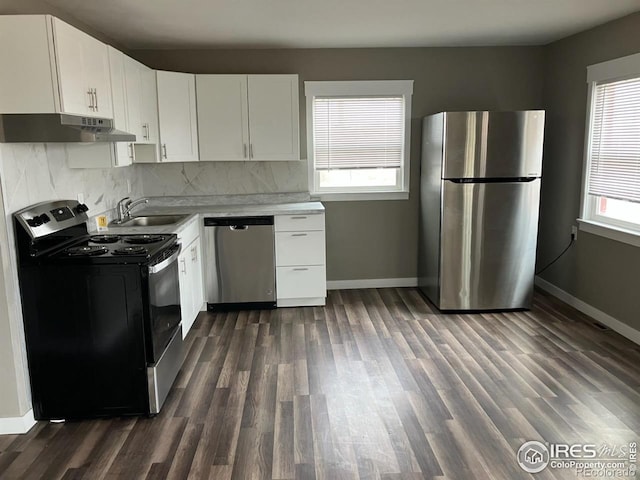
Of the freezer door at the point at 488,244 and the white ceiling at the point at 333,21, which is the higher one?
the white ceiling at the point at 333,21

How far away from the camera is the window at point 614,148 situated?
12.5ft

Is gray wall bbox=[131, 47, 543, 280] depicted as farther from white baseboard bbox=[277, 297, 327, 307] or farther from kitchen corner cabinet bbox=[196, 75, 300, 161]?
white baseboard bbox=[277, 297, 327, 307]

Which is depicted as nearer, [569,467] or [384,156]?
[569,467]

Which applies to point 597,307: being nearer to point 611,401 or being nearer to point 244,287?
point 611,401

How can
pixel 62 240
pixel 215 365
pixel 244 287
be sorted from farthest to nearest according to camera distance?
1. pixel 244 287
2. pixel 215 365
3. pixel 62 240

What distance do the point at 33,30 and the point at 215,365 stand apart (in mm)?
2278

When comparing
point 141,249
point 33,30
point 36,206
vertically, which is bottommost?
point 141,249

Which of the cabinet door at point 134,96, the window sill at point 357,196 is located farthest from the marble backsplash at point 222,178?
the cabinet door at point 134,96

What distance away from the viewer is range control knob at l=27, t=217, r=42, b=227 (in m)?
2.70

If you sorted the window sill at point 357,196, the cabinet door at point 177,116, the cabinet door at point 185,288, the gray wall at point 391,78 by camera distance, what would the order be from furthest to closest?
the window sill at point 357,196
the gray wall at point 391,78
the cabinet door at point 177,116
the cabinet door at point 185,288

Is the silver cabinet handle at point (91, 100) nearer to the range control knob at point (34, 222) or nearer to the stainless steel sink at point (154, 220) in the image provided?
the range control knob at point (34, 222)

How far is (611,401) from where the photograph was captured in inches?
115

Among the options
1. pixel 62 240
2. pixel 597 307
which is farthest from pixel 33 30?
pixel 597 307

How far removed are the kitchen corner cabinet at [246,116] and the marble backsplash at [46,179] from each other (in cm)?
98
